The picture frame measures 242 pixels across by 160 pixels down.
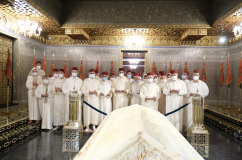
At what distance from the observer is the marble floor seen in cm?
329

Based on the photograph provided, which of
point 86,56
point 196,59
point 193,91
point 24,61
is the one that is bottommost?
point 193,91

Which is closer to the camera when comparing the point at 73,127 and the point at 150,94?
the point at 73,127

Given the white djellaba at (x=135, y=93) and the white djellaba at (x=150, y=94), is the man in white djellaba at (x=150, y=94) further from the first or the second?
the white djellaba at (x=135, y=93)

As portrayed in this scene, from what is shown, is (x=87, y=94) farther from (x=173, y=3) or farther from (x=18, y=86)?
(x=173, y=3)

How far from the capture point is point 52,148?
3.70 metres

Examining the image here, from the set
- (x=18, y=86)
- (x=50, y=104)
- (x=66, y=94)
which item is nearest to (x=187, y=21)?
(x=66, y=94)

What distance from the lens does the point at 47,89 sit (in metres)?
5.27

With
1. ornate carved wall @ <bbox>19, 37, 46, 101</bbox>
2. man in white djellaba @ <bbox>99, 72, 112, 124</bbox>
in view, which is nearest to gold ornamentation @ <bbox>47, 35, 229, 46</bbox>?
ornate carved wall @ <bbox>19, 37, 46, 101</bbox>

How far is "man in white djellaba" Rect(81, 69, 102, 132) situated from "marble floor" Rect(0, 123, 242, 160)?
63 centimetres

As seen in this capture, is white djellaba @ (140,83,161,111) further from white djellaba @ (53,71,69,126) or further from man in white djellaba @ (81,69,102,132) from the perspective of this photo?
white djellaba @ (53,71,69,126)

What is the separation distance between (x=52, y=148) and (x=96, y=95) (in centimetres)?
198

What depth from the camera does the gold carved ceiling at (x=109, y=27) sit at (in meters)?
5.80

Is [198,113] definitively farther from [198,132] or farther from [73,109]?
[73,109]

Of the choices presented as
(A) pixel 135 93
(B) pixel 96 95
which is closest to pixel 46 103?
(B) pixel 96 95
